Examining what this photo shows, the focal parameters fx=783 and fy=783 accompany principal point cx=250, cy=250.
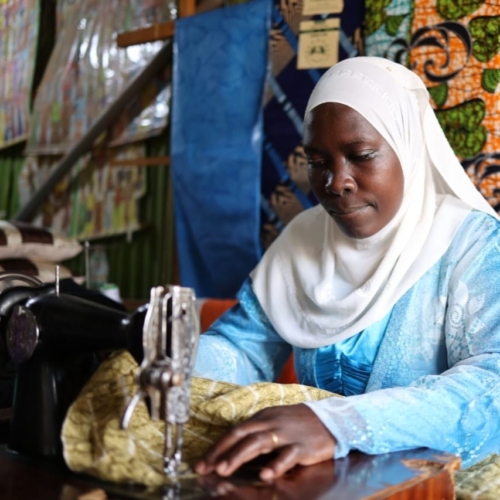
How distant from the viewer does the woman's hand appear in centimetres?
105

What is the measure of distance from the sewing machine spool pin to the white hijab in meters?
0.66

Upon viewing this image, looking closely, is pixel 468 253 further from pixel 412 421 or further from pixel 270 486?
pixel 270 486

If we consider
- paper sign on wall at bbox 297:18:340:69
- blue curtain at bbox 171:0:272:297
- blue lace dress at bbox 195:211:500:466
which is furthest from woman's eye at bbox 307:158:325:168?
blue curtain at bbox 171:0:272:297

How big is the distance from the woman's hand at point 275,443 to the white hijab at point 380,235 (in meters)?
0.56

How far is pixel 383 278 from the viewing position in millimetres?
1679

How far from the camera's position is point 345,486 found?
3.34 feet

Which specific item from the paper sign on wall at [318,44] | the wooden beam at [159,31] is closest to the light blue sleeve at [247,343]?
the paper sign on wall at [318,44]

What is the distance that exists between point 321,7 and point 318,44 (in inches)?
5.2

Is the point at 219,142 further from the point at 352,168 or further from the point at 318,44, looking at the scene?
the point at 352,168

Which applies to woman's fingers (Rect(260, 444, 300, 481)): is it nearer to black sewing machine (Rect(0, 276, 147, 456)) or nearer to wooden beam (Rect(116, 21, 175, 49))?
black sewing machine (Rect(0, 276, 147, 456))

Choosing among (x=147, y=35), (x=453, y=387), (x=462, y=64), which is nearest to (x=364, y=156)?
(x=453, y=387)

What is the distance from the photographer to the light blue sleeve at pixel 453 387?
119cm

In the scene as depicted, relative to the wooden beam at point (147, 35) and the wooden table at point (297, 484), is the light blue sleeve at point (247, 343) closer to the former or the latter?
the wooden table at point (297, 484)

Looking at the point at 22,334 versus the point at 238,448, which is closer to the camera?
the point at 238,448
